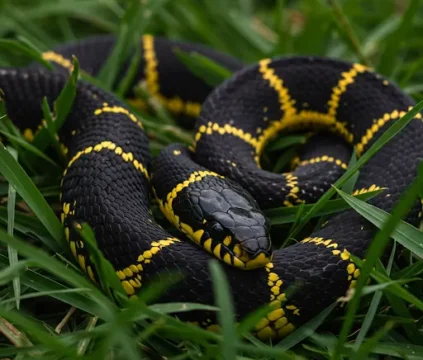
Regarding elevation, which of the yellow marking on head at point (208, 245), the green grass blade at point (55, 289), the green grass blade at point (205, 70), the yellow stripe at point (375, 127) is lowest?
the green grass blade at point (55, 289)

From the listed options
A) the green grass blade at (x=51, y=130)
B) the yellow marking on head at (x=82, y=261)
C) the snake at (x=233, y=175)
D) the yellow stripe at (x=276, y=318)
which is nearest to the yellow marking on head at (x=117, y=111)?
the snake at (x=233, y=175)

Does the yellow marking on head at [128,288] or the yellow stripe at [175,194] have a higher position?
the yellow stripe at [175,194]

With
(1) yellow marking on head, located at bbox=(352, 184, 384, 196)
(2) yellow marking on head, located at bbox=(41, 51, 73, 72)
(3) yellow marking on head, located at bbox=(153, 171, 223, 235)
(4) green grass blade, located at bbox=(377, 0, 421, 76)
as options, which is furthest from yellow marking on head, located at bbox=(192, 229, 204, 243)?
(4) green grass blade, located at bbox=(377, 0, 421, 76)

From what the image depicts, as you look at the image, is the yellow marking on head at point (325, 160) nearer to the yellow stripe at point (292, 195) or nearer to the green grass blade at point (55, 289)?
the yellow stripe at point (292, 195)

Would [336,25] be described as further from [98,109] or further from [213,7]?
[98,109]

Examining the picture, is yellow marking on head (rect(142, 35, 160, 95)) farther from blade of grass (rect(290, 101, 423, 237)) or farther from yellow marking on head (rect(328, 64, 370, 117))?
blade of grass (rect(290, 101, 423, 237))

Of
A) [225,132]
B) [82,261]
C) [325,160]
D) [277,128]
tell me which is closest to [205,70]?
[277,128]

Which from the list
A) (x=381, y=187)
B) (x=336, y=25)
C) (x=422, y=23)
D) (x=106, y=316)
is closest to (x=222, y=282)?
(x=106, y=316)

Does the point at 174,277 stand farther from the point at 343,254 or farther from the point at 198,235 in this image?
the point at 343,254
